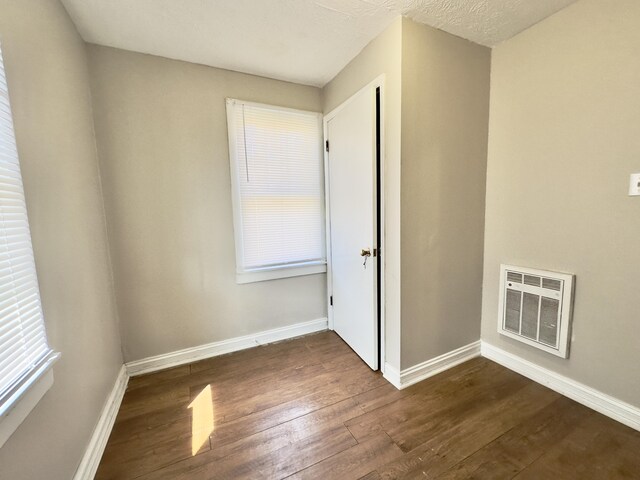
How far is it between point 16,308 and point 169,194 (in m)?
1.25

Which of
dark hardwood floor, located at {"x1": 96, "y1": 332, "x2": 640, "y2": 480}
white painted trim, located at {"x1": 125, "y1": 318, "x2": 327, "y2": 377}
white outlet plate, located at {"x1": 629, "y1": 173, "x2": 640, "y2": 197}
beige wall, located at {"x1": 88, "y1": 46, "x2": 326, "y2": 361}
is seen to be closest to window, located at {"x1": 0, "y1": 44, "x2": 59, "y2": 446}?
dark hardwood floor, located at {"x1": 96, "y1": 332, "x2": 640, "y2": 480}

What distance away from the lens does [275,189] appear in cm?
228

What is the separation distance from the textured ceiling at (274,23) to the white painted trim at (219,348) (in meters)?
2.29

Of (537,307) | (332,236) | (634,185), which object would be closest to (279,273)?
(332,236)

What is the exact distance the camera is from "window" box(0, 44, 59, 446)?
0.80 m

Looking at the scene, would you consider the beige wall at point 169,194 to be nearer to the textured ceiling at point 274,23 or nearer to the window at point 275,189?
the window at point 275,189

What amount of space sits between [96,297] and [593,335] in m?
3.01

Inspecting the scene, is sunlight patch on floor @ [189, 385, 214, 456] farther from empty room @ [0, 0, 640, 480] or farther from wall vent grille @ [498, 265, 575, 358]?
wall vent grille @ [498, 265, 575, 358]

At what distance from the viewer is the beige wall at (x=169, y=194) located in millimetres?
1812

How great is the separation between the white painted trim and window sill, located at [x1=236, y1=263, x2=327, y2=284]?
506 mm

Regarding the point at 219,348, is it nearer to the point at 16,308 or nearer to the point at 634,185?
the point at 16,308

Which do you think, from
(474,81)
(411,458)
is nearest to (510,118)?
(474,81)

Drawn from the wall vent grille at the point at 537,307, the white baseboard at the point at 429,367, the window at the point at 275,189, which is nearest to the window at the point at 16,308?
the window at the point at 275,189

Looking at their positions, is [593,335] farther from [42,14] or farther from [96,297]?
[42,14]
